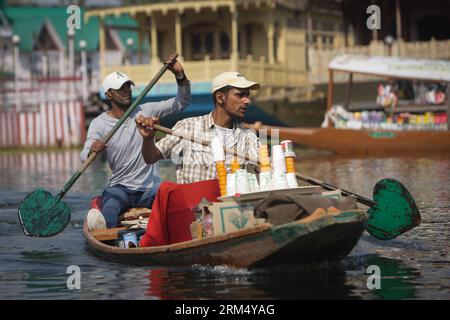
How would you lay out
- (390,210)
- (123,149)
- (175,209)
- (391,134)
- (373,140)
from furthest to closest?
(373,140)
(391,134)
(123,149)
(390,210)
(175,209)

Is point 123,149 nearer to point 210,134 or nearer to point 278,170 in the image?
point 210,134

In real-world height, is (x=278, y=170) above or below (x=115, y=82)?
below

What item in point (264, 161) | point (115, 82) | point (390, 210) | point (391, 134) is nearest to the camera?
point (264, 161)

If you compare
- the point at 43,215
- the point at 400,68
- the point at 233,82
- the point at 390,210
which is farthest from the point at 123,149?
the point at 400,68

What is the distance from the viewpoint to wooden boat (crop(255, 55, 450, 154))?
24.2 m

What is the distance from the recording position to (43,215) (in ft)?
34.4

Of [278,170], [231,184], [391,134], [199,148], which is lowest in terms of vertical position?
[391,134]

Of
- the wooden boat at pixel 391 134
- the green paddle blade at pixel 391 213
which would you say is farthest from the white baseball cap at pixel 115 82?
the wooden boat at pixel 391 134

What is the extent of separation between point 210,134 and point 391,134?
15.9 metres

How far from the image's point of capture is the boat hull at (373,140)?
2416cm

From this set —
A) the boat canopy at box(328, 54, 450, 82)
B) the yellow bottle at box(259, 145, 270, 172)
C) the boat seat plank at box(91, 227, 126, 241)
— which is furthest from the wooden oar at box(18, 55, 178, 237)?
the boat canopy at box(328, 54, 450, 82)

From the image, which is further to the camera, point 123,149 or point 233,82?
point 123,149

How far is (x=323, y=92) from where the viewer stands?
32406mm

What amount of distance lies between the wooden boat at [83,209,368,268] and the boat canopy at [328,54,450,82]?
55.3ft
